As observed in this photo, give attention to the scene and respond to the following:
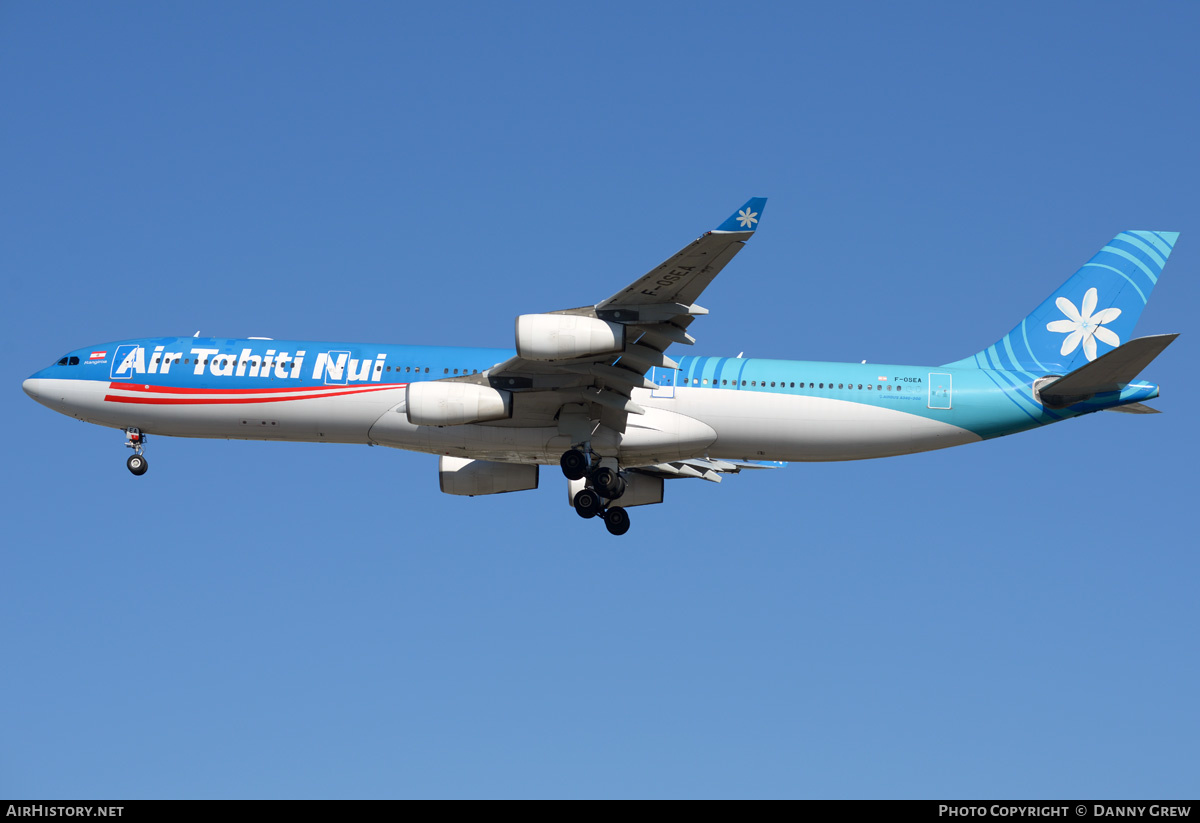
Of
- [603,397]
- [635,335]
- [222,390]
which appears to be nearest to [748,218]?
[635,335]

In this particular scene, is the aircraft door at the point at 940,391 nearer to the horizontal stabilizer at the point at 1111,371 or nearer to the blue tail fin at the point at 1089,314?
the blue tail fin at the point at 1089,314

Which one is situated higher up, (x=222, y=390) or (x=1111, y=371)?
(x=222, y=390)

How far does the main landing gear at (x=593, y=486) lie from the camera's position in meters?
34.8

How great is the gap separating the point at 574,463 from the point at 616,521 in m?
3.29

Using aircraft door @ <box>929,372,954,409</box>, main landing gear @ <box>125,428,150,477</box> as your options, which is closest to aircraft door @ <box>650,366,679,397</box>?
aircraft door @ <box>929,372,954,409</box>

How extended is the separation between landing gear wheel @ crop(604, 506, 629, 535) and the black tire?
1.11 metres

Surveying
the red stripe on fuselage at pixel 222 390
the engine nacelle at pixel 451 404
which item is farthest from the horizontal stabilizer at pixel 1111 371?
the red stripe on fuselage at pixel 222 390

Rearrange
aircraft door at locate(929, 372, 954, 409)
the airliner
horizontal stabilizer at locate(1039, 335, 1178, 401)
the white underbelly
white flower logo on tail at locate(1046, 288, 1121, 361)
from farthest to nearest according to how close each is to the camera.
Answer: white flower logo on tail at locate(1046, 288, 1121, 361) < aircraft door at locate(929, 372, 954, 409) < the white underbelly < the airliner < horizontal stabilizer at locate(1039, 335, 1178, 401)

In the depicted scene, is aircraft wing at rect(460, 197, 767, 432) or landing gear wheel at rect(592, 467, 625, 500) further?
Result: landing gear wheel at rect(592, 467, 625, 500)

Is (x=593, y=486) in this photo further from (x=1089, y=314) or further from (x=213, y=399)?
(x=1089, y=314)

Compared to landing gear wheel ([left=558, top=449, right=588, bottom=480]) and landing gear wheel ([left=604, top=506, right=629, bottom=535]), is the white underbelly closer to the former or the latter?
landing gear wheel ([left=558, top=449, right=588, bottom=480])

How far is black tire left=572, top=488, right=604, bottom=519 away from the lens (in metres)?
36.1

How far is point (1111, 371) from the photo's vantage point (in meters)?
33.3
